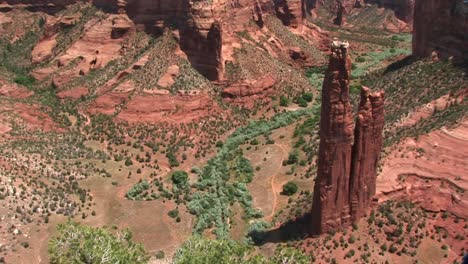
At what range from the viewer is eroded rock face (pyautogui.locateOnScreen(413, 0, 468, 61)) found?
253 ft

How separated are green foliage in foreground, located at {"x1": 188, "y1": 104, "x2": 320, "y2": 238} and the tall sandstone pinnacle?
1173cm

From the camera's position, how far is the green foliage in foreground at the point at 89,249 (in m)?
39.1

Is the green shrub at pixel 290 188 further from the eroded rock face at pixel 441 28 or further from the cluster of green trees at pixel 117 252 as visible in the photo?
the eroded rock face at pixel 441 28

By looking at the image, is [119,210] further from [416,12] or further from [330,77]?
[416,12]

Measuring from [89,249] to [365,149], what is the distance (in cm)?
2383

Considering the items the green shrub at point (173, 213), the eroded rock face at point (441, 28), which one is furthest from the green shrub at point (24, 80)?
the eroded rock face at point (441, 28)

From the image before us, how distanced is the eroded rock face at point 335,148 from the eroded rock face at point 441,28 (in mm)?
33611

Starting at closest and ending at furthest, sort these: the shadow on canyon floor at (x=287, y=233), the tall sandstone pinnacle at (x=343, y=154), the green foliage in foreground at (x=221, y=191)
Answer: the tall sandstone pinnacle at (x=343, y=154)
the shadow on canyon floor at (x=287, y=233)
the green foliage in foreground at (x=221, y=191)

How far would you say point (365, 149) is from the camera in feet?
161

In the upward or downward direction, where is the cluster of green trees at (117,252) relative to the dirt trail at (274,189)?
upward

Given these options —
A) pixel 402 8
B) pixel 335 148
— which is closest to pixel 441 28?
pixel 335 148

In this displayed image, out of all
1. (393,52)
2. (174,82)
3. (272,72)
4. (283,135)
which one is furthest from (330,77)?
(393,52)

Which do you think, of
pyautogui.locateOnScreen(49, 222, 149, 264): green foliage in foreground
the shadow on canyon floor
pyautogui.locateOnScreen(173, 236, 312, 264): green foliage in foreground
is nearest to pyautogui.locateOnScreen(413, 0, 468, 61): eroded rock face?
the shadow on canyon floor

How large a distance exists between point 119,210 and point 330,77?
26785mm
